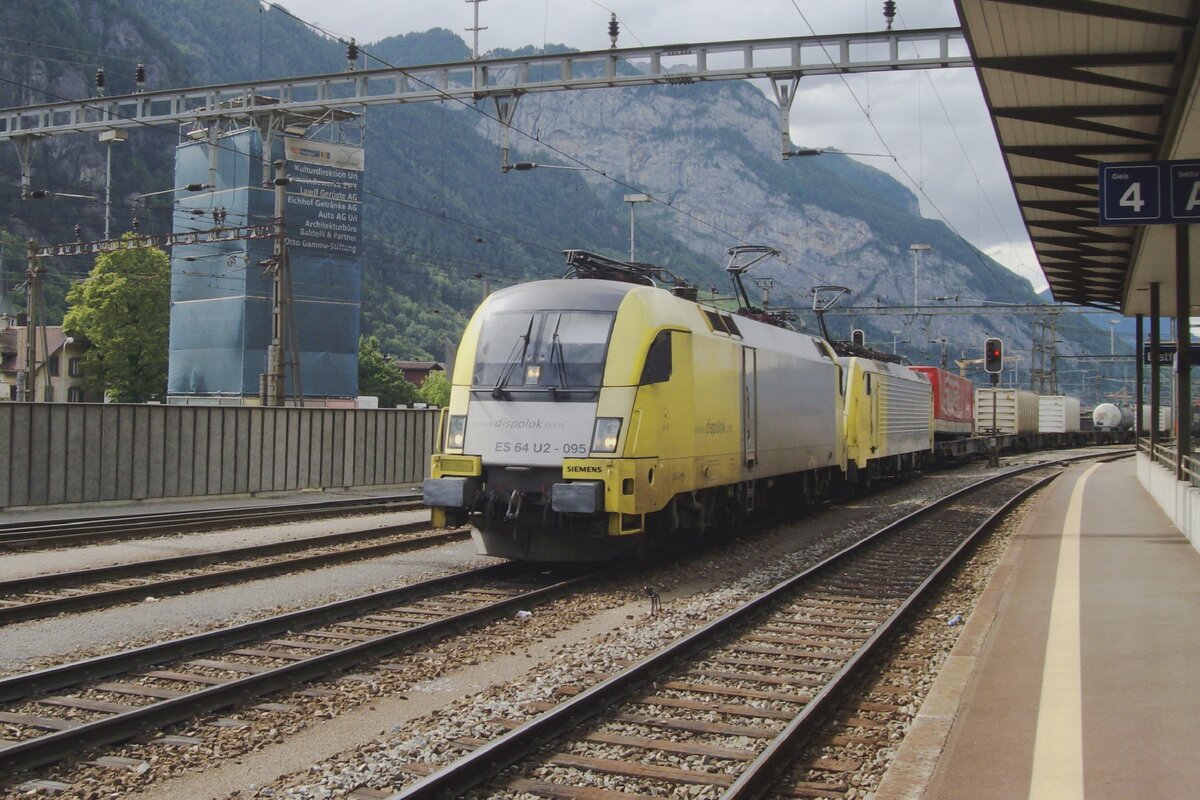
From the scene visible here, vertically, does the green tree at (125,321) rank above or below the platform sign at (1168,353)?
above

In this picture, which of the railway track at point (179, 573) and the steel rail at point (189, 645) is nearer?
the steel rail at point (189, 645)

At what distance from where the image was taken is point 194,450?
2092cm

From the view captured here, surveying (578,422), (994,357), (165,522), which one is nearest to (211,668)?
(578,422)

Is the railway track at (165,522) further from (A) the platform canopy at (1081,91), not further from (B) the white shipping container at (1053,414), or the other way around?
(B) the white shipping container at (1053,414)

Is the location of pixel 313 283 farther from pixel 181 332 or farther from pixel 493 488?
pixel 493 488

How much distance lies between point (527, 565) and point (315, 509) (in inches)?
320

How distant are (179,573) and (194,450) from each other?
9386 mm

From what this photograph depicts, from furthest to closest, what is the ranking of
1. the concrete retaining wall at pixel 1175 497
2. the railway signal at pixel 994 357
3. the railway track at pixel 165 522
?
1. the railway signal at pixel 994 357
2. the railway track at pixel 165 522
3. the concrete retaining wall at pixel 1175 497

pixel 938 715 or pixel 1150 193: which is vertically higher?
pixel 1150 193

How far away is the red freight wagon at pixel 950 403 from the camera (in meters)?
35.9

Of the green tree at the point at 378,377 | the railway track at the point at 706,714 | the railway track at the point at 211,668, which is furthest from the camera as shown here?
the green tree at the point at 378,377

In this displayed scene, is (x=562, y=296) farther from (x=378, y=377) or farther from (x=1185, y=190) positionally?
(x=378, y=377)

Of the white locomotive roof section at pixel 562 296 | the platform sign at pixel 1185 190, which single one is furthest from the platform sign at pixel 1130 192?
the white locomotive roof section at pixel 562 296

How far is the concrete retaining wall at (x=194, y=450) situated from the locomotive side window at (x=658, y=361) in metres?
11.4
